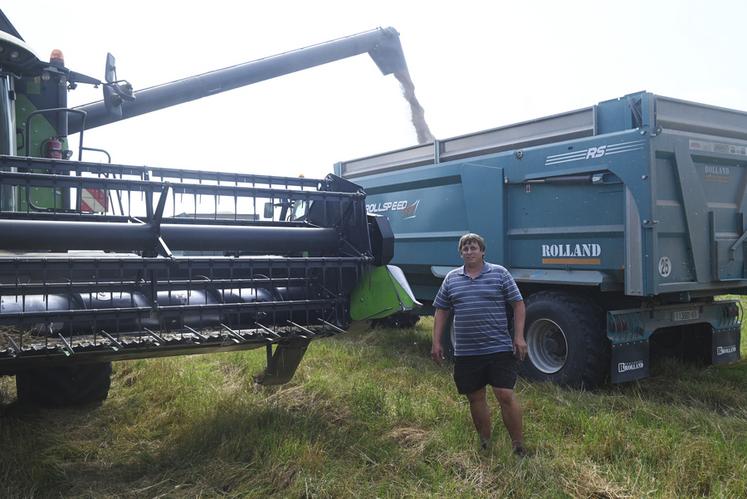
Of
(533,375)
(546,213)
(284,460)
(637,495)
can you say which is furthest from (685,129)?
(284,460)

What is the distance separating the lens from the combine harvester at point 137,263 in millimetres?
3242

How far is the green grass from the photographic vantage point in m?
3.03

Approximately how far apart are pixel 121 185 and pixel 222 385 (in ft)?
6.50

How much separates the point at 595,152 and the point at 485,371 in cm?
244

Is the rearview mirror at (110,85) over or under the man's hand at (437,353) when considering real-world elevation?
over

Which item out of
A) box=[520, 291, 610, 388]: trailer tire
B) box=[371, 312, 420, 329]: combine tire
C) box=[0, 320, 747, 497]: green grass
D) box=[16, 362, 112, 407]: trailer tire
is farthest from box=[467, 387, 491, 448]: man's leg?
box=[371, 312, 420, 329]: combine tire

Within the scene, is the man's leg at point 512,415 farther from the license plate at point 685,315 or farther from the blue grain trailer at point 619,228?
the license plate at point 685,315

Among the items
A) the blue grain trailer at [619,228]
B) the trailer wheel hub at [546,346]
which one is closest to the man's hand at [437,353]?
the blue grain trailer at [619,228]

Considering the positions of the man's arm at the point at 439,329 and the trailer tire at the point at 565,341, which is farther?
the trailer tire at the point at 565,341

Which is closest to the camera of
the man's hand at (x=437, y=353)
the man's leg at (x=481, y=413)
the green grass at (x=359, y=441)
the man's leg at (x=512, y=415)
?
the green grass at (x=359, y=441)

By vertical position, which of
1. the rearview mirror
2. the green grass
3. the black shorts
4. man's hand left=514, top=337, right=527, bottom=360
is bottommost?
the green grass

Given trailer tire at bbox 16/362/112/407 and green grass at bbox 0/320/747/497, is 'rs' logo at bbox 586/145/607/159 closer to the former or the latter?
green grass at bbox 0/320/747/497

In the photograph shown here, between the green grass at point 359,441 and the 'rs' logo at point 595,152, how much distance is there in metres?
1.89

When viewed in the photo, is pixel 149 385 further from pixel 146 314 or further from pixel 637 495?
pixel 637 495
